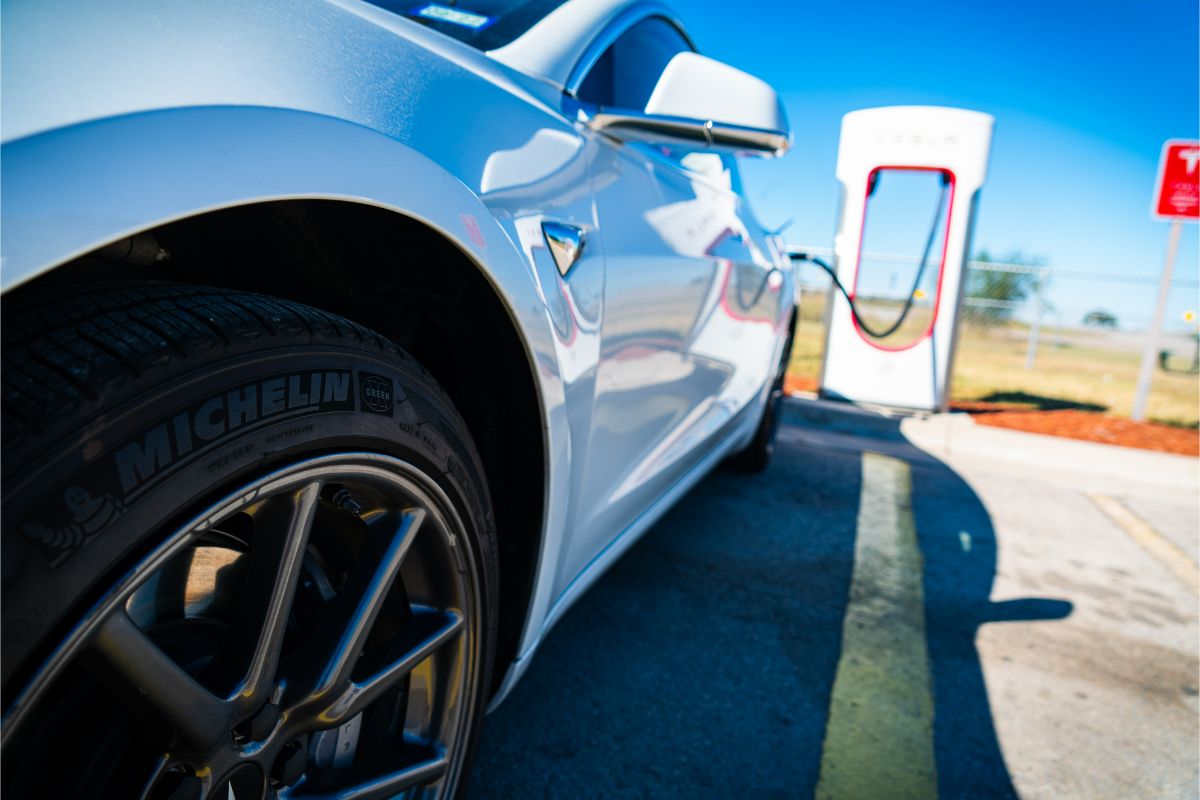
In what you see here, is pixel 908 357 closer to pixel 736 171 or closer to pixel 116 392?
pixel 736 171

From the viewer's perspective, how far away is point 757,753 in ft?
5.38

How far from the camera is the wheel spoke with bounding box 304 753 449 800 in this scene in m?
0.94

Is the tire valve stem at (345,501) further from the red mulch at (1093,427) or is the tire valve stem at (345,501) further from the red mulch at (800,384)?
the red mulch at (800,384)

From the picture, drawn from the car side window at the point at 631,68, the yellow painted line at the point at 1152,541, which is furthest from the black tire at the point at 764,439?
the car side window at the point at 631,68

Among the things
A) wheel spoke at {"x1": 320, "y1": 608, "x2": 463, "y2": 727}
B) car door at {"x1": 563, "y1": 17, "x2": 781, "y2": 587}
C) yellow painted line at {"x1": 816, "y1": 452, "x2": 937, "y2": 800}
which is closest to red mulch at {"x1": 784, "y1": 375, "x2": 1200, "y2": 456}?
yellow painted line at {"x1": 816, "y1": 452, "x2": 937, "y2": 800}

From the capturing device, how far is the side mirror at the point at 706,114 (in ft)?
4.66

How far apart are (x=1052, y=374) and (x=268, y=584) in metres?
13.8

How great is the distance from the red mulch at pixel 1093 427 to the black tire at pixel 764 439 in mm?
3095

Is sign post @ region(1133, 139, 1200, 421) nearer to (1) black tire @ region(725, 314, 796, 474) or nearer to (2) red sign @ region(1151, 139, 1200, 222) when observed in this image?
(2) red sign @ region(1151, 139, 1200, 222)

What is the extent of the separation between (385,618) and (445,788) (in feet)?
0.97

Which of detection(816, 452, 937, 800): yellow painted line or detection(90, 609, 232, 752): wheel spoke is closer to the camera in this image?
detection(90, 609, 232, 752): wheel spoke

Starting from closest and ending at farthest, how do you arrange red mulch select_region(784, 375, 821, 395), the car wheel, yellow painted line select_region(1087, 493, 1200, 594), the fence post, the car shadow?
1. the car wheel
2. the car shadow
3. yellow painted line select_region(1087, 493, 1200, 594)
4. red mulch select_region(784, 375, 821, 395)
5. the fence post

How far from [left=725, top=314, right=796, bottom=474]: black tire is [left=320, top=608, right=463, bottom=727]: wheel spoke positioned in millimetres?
2721

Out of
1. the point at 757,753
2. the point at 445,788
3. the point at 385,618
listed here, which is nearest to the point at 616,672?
the point at 757,753
